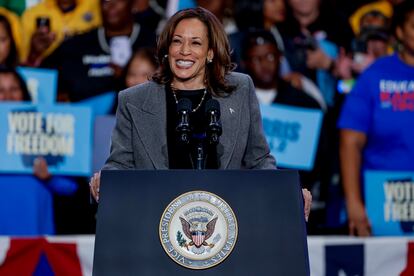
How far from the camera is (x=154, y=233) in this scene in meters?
2.67

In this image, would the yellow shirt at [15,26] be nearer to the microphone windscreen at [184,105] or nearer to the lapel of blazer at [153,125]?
the lapel of blazer at [153,125]

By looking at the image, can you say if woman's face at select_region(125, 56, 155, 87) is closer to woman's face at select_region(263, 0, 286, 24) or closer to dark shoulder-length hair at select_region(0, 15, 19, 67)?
dark shoulder-length hair at select_region(0, 15, 19, 67)

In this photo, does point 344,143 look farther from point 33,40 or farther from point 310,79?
point 33,40

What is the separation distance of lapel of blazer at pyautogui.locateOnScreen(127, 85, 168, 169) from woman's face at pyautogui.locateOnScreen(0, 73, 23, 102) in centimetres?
283

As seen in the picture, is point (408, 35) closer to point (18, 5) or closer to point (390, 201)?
point (390, 201)

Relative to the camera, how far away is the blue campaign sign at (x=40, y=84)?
5.88 metres

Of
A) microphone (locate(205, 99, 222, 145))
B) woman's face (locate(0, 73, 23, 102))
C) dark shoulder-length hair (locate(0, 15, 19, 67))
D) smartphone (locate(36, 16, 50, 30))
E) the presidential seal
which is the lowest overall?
the presidential seal

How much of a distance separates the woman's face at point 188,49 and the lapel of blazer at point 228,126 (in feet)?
0.46

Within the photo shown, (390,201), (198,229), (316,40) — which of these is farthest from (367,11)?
(198,229)

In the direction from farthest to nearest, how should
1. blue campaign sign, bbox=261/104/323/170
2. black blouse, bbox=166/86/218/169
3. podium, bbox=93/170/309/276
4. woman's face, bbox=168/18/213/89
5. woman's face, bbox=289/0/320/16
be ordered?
1. woman's face, bbox=289/0/320/16
2. blue campaign sign, bbox=261/104/323/170
3. woman's face, bbox=168/18/213/89
4. black blouse, bbox=166/86/218/169
5. podium, bbox=93/170/309/276

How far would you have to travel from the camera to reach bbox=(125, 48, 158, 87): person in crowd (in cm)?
584

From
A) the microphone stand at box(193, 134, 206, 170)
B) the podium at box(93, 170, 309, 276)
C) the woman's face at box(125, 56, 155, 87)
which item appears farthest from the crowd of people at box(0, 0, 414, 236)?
the podium at box(93, 170, 309, 276)

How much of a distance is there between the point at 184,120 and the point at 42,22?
3281 millimetres

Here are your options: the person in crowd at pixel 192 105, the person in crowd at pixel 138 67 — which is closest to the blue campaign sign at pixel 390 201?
the person in crowd at pixel 138 67
